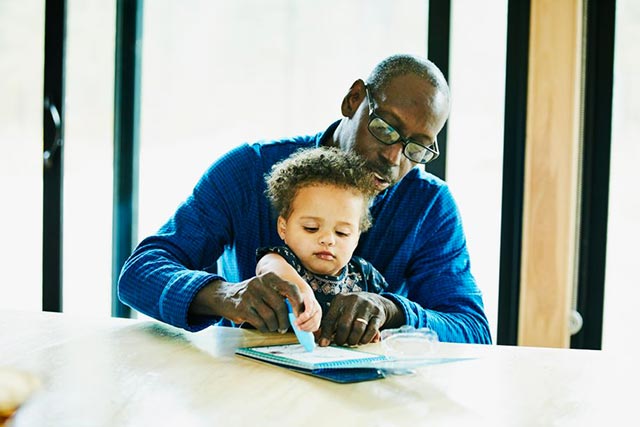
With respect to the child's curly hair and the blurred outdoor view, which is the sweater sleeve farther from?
the blurred outdoor view

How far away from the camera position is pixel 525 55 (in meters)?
2.62

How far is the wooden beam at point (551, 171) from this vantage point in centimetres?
256

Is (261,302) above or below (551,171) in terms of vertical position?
below

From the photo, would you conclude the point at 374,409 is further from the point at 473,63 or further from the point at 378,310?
the point at 473,63

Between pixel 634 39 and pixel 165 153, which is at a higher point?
pixel 634 39

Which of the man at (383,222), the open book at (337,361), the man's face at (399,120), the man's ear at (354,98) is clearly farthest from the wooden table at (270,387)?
the man's ear at (354,98)

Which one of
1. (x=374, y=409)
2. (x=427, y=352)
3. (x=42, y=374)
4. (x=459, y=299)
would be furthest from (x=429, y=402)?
(x=459, y=299)

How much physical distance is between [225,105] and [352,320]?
1994 millimetres

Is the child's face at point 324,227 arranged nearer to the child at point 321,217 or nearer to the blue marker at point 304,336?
the child at point 321,217

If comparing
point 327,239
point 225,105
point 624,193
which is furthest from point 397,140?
point 225,105

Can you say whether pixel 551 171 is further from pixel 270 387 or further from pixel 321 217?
pixel 270 387

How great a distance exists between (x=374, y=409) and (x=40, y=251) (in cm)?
281

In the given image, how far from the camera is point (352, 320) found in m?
1.40

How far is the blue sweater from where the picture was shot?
71.2 inches
